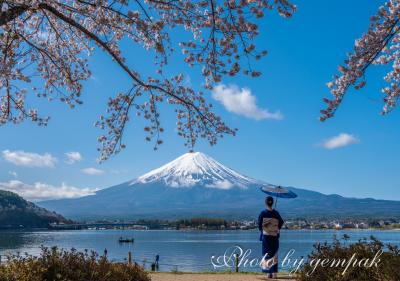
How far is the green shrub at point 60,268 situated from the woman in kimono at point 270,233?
326cm

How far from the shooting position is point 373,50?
9383 mm

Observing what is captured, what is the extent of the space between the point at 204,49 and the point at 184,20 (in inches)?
49.2

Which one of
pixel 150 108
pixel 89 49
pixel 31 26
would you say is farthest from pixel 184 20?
pixel 31 26

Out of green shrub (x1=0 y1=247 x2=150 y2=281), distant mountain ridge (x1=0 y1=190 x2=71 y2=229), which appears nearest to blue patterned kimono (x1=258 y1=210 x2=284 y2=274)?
green shrub (x1=0 y1=247 x2=150 y2=281)

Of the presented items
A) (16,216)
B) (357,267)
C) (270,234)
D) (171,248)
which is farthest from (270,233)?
(16,216)

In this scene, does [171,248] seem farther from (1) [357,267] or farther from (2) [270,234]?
(1) [357,267]

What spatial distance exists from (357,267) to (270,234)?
111 inches

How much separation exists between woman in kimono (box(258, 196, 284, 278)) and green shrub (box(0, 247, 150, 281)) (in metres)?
3.26

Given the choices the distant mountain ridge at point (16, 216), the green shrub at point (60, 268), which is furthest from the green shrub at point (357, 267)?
the distant mountain ridge at point (16, 216)

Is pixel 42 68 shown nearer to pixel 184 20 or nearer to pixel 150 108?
pixel 150 108

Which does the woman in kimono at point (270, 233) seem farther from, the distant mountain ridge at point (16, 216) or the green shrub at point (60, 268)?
the distant mountain ridge at point (16, 216)

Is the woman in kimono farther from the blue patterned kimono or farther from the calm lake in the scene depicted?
the calm lake

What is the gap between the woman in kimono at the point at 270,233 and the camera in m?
10.6

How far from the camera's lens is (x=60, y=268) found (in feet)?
24.2
